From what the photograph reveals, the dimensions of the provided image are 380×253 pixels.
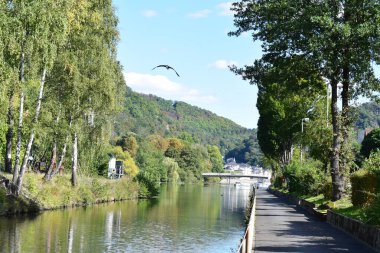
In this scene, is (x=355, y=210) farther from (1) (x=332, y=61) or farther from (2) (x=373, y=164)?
(1) (x=332, y=61)

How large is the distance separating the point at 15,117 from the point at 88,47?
8034 millimetres

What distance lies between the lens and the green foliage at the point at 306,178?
43441 millimetres

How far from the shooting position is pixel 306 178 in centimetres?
4662

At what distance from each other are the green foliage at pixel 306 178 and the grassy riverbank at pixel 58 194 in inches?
736

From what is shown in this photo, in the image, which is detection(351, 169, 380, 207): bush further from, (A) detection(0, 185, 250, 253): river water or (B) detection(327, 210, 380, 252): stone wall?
(A) detection(0, 185, 250, 253): river water

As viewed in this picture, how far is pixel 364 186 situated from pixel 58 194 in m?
25.6

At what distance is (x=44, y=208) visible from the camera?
3778 centimetres

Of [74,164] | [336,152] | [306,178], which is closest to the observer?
[336,152]

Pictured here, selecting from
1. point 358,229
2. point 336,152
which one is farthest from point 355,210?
point 336,152

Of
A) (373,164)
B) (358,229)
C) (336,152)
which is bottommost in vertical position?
(358,229)

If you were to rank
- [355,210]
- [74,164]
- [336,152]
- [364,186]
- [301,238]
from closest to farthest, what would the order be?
[301,238] → [364,186] → [355,210] → [336,152] → [74,164]

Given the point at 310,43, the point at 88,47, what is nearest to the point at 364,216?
the point at 310,43

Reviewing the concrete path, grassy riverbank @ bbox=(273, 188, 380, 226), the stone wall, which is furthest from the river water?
grassy riverbank @ bbox=(273, 188, 380, 226)

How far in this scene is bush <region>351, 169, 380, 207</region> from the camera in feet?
A: 74.8
